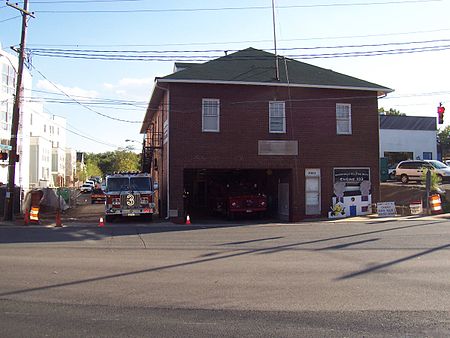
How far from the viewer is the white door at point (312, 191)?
26906 millimetres

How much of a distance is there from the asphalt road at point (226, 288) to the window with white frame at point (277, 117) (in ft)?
40.3

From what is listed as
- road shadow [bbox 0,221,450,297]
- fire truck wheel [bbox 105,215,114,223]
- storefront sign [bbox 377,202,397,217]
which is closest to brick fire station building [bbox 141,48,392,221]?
storefront sign [bbox 377,202,397,217]

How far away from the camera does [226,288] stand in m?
8.34

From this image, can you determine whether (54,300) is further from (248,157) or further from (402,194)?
(402,194)

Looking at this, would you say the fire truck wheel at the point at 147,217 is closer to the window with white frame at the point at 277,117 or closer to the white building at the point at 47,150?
the window with white frame at the point at 277,117

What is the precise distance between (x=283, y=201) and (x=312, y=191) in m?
2.09

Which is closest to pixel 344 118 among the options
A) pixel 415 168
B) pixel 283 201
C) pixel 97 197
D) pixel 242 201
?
pixel 283 201

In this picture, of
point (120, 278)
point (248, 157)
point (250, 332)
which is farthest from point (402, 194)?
point (250, 332)

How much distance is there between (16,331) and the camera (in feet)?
19.4

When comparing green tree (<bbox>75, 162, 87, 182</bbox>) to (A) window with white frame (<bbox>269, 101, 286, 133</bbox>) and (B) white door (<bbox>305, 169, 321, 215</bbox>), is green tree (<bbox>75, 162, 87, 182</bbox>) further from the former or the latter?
(B) white door (<bbox>305, 169, 321, 215</bbox>)

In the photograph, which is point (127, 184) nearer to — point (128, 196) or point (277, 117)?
point (128, 196)

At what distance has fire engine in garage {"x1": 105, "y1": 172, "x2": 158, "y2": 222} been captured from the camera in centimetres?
2328

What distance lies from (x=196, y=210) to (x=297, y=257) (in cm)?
2377

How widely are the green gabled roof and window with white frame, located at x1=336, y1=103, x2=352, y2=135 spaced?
1167 mm
